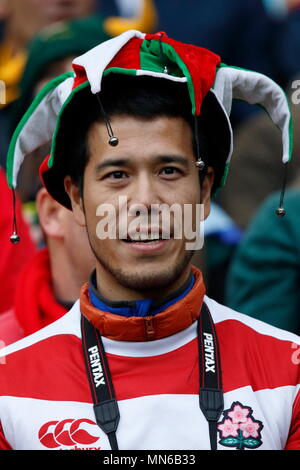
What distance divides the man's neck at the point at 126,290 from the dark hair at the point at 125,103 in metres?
0.38

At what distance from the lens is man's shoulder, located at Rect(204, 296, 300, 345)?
3333 mm

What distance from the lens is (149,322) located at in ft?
10.6

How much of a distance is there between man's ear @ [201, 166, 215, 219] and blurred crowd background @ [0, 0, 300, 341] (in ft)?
2.77

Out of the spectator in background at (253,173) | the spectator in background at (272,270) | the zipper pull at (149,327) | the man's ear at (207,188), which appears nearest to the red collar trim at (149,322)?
the zipper pull at (149,327)

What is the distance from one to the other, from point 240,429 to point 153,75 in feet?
3.61

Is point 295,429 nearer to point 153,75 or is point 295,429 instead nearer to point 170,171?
point 170,171

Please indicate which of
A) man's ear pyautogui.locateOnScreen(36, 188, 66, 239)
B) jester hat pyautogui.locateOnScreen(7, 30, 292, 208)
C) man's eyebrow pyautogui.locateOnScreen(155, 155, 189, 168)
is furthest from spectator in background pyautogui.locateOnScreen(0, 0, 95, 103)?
man's eyebrow pyautogui.locateOnScreen(155, 155, 189, 168)

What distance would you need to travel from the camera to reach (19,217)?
4.86m

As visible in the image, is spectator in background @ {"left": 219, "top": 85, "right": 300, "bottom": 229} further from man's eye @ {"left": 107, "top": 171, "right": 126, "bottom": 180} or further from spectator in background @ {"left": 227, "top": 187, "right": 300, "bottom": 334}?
man's eye @ {"left": 107, "top": 171, "right": 126, "bottom": 180}

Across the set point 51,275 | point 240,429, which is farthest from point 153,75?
point 51,275

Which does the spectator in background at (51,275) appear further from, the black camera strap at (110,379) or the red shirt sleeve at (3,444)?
the red shirt sleeve at (3,444)

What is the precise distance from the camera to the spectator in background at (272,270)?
4.86m

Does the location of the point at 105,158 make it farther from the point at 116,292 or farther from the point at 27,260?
the point at 27,260

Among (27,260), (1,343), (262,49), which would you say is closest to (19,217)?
(27,260)
